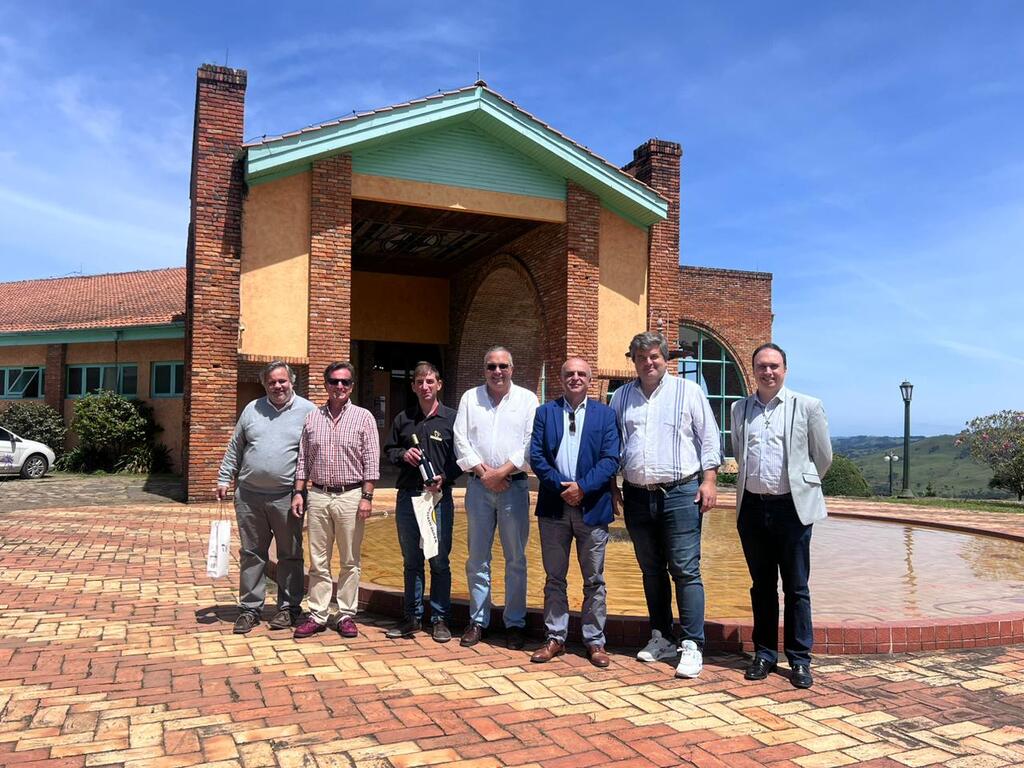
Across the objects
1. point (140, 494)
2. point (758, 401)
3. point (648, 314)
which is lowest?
point (140, 494)

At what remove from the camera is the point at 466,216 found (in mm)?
16609

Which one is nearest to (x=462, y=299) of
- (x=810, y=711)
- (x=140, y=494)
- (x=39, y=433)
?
(x=140, y=494)

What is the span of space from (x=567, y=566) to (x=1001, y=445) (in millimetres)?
21989

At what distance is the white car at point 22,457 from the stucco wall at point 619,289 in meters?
13.1

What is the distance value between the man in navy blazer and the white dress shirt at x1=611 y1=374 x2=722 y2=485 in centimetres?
12

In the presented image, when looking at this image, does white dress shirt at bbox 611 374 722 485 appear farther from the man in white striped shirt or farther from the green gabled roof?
the green gabled roof

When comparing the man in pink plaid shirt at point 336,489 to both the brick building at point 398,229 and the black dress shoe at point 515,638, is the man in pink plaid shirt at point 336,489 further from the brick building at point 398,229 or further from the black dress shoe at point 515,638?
the brick building at point 398,229

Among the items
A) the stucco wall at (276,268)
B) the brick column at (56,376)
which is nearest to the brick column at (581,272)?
the stucco wall at (276,268)

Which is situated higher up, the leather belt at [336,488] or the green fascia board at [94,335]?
the green fascia board at [94,335]

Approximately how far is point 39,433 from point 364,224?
1089cm

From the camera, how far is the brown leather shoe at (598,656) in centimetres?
430

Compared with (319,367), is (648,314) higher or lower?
higher

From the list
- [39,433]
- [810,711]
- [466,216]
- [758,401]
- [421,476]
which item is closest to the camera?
[810,711]

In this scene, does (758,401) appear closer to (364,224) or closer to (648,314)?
(648,314)
